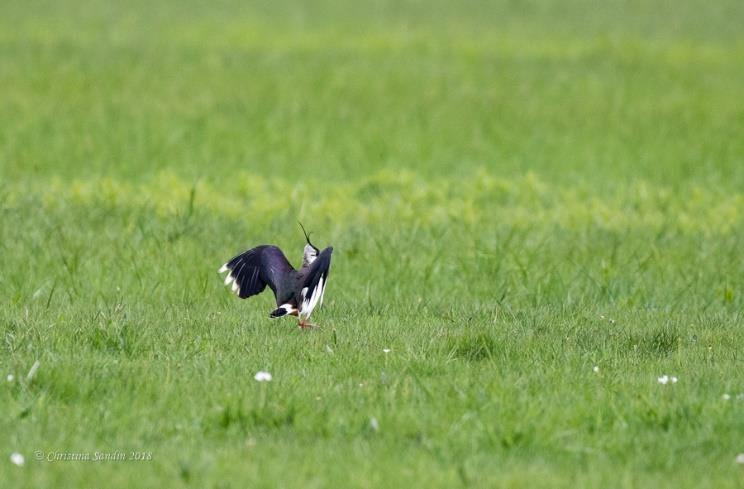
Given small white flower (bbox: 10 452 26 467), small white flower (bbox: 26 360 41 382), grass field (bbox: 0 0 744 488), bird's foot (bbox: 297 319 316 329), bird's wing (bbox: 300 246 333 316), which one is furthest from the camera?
bird's foot (bbox: 297 319 316 329)

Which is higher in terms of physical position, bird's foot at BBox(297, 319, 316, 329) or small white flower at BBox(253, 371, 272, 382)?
small white flower at BBox(253, 371, 272, 382)

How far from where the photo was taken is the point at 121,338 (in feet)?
20.8

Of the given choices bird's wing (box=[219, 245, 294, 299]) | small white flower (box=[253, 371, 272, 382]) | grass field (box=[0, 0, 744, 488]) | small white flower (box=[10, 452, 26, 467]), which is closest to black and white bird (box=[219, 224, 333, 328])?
bird's wing (box=[219, 245, 294, 299])

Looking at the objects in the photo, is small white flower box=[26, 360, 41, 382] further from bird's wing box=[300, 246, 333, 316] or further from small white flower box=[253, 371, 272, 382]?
bird's wing box=[300, 246, 333, 316]

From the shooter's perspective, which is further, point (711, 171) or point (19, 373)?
point (711, 171)

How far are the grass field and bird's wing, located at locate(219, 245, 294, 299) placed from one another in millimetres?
255

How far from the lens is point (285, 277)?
683 cm

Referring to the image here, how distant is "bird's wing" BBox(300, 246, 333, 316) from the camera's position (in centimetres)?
649

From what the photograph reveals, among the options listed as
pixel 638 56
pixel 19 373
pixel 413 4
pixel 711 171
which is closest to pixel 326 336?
pixel 19 373

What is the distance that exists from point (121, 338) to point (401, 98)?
42.2 ft

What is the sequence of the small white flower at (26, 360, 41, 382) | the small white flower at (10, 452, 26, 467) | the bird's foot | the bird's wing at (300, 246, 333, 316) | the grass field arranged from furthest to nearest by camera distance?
the bird's foot, the bird's wing at (300, 246, 333, 316), the small white flower at (26, 360, 41, 382), the grass field, the small white flower at (10, 452, 26, 467)

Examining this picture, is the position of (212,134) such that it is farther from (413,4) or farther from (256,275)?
(413,4)

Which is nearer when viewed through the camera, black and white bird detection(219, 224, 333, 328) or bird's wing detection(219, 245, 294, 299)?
black and white bird detection(219, 224, 333, 328)

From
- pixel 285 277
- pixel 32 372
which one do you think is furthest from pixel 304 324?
pixel 32 372
